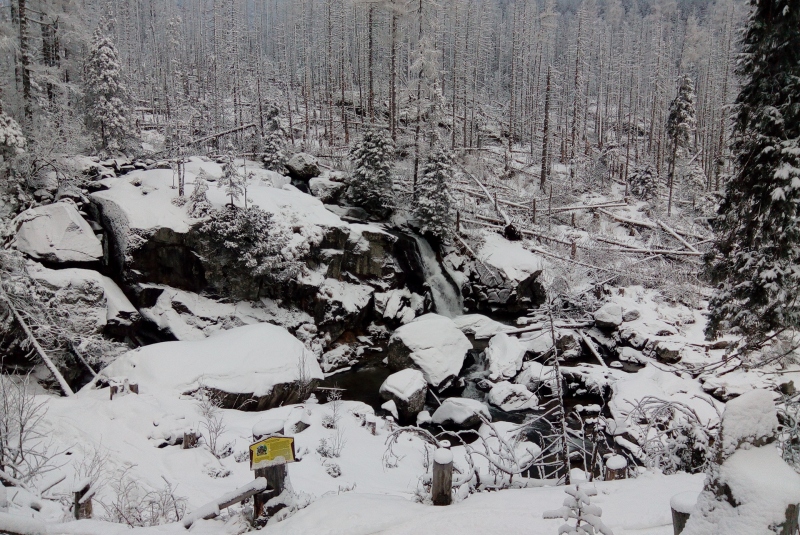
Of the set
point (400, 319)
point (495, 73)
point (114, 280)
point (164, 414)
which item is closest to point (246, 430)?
point (164, 414)

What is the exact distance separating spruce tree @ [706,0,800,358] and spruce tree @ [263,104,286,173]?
2013 centimetres

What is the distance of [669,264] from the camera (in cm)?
2116

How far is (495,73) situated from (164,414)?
199 feet

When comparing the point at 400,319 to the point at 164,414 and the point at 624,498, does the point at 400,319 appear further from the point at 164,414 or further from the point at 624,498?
the point at 624,498

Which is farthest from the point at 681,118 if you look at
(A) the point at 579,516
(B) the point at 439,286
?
(A) the point at 579,516

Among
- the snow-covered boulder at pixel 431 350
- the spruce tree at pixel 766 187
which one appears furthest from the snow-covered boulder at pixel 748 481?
the snow-covered boulder at pixel 431 350

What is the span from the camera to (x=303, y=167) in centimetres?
2297

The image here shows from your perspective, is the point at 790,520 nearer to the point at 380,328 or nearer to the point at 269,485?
the point at 269,485

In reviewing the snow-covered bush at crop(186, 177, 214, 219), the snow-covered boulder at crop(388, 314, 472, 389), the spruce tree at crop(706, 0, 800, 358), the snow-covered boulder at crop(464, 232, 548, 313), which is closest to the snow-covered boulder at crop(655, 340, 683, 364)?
the spruce tree at crop(706, 0, 800, 358)

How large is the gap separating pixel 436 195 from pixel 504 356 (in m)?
8.31

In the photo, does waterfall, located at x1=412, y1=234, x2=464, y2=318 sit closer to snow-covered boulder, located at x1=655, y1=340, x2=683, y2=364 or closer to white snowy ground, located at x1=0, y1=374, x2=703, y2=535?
snow-covered boulder, located at x1=655, y1=340, x2=683, y2=364

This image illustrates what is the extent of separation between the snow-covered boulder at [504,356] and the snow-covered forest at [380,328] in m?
0.09

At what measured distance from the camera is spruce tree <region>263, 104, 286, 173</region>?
24328 mm

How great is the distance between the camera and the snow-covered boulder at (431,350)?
1473 cm
